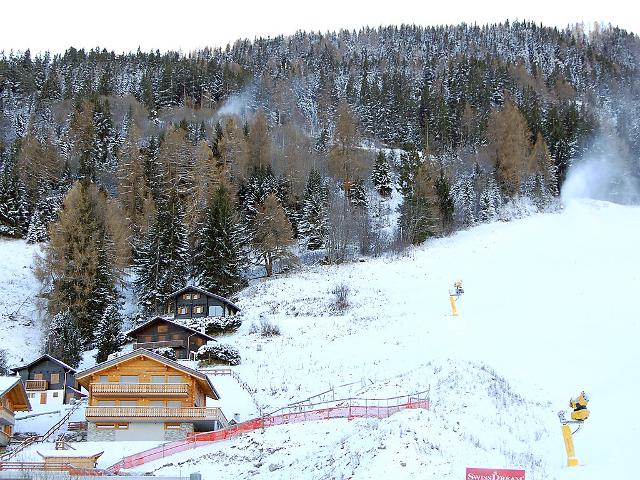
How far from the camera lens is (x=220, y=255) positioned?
66.1 m

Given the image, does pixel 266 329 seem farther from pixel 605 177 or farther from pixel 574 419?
pixel 605 177

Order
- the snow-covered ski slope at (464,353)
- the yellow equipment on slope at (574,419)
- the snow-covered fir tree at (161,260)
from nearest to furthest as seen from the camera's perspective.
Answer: the yellow equipment on slope at (574,419), the snow-covered ski slope at (464,353), the snow-covered fir tree at (161,260)

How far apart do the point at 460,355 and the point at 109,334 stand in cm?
2724

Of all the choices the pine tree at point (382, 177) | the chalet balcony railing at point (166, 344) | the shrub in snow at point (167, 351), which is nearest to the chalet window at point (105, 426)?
the shrub in snow at point (167, 351)

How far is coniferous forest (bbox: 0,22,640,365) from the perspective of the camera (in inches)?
2616

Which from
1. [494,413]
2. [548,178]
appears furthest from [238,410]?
[548,178]

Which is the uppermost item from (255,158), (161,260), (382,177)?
(255,158)

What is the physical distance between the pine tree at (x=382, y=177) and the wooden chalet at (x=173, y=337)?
49.8m

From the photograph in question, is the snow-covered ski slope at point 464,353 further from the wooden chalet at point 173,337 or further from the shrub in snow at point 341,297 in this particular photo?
the wooden chalet at point 173,337

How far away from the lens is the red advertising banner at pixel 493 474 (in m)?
19.4

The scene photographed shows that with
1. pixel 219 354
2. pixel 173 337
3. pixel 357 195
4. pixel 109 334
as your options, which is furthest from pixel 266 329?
pixel 357 195

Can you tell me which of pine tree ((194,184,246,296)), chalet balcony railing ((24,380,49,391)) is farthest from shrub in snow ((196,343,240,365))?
pine tree ((194,184,246,296))

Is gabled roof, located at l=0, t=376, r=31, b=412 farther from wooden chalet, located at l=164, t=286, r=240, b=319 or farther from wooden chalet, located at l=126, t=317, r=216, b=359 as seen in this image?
wooden chalet, located at l=164, t=286, r=240, b=319

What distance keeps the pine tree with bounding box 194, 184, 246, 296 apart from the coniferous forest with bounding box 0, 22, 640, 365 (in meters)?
0.18
